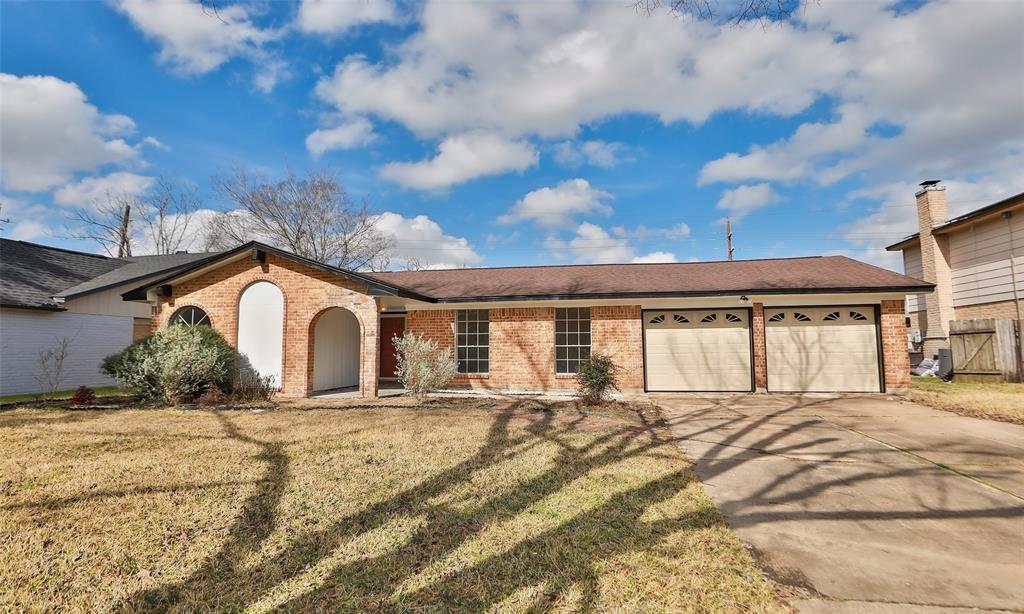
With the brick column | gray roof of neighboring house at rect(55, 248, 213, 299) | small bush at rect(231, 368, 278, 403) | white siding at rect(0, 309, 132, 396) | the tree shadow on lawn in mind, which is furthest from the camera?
gray roof of neighboring house at rect(55, 248, 213, 299)

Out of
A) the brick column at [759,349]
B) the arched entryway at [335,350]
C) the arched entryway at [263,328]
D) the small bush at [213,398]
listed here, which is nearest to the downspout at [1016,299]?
the brick column at [759,349]

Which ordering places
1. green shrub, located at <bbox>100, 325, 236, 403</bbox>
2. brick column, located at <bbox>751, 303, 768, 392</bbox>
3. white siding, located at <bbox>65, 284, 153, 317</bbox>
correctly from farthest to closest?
white siding, located at <bbox>65, 284, 153, 317</bbox> < brick column, located at <bbox>751, 303, 768, 392</bbox> < green shrub, located at <bbox>100, 325, 236, 403</bbox>

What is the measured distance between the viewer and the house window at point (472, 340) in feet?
41.6

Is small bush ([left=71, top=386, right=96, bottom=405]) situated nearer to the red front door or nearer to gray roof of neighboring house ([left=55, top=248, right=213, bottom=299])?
gray roof of neighboring house ([left=55, top=248, right=213, bottom=299])

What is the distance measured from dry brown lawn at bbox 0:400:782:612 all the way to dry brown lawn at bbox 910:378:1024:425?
7017mm

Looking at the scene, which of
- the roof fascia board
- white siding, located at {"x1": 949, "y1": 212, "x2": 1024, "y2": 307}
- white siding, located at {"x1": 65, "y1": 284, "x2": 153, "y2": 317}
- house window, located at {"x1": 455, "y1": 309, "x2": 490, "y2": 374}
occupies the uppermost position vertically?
white siding, located at {"x1": 949, "y1": 212, "x2": 1024, "y2": 307}

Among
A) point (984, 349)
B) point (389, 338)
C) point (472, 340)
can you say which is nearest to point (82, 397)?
point (389, 338)

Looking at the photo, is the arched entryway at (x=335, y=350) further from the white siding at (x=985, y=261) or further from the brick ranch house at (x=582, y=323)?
the white siding at (x=985, y=261)

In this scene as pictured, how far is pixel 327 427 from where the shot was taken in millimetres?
7367

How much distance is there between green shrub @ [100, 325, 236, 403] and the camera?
967 cm

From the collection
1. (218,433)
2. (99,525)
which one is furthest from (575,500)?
(218,433)

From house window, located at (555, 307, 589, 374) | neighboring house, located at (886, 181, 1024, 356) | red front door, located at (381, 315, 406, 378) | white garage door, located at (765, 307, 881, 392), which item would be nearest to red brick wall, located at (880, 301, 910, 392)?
white garage door, located at (765, 307, 881, 392)

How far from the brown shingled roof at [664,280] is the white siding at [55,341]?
897 centimetres

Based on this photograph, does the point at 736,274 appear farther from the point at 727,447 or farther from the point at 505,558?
the point at 505,558
